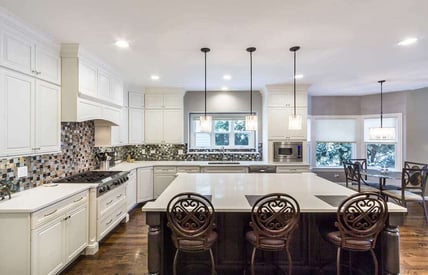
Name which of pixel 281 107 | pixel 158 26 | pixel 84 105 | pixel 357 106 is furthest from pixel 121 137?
pixel 357 106

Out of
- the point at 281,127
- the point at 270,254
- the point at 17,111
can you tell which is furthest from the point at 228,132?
the point at 17,111

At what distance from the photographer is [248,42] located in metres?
3.01

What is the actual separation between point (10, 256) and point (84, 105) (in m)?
1.89

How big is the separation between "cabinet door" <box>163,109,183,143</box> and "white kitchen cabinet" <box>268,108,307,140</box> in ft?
6.86

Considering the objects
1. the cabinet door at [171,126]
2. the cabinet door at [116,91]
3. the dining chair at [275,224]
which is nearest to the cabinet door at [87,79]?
the cabinet door at [116,91]

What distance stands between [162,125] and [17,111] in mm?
3458

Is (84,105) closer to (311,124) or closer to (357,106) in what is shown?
(311,124)

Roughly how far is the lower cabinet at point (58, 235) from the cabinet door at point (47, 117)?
2.31ft

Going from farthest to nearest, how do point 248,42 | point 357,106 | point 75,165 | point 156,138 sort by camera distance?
point 357,106, point 156,138, point 75,165, point 248,42

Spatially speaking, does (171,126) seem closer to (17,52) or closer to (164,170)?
(164,170)

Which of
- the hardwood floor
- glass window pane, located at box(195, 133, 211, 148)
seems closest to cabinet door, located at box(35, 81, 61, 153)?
the hardwood floor

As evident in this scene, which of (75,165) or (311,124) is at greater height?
(311,124)

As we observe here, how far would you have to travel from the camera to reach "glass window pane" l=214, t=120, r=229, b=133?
6.25 metres

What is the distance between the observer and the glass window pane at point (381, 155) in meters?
6.23
